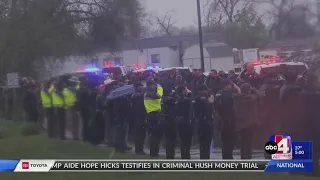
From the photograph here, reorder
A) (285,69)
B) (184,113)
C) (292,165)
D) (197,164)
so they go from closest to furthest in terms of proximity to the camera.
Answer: (292,165) → (285,69) → (197,164) → (184,113)

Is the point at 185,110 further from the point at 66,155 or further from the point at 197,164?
the point at 66,155

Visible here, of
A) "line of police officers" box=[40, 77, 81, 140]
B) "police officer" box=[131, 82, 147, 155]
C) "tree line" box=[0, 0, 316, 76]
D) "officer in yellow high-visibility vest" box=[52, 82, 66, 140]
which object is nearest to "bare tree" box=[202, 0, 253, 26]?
"tree line" box=[0, 0, 316, 76]

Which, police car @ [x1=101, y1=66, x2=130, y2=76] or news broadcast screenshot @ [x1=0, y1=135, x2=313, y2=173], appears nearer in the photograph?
news broadcast screenshot @ [x1=0, y1=135, x2=313, y2=173]

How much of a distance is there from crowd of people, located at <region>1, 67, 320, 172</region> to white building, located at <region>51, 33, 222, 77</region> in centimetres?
25

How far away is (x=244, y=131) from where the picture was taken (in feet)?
22.0

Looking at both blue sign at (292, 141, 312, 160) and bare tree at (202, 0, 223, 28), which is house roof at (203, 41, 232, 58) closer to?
bare tree at (202, 0, 223, 28)

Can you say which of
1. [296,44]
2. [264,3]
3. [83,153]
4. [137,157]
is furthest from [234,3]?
[83,153]

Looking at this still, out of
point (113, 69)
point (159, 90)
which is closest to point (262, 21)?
point (159, 90)

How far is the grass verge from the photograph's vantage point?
6512 millimetres

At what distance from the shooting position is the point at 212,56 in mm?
6422

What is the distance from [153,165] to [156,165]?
0.03 m

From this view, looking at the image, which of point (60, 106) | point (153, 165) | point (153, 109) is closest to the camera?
point (153, 165)

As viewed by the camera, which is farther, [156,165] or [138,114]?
[138,114]

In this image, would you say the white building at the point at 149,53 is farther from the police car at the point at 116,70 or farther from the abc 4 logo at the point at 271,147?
the abc 4 logo at the point at 271,147
